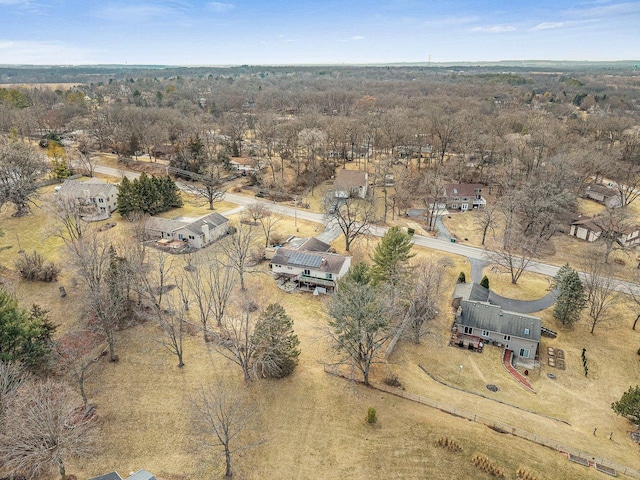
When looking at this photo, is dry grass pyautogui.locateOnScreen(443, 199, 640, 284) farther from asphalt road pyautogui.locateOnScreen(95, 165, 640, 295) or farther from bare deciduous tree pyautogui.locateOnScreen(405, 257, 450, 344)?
bare deciduous tree pyautogui.locateOnScreen(405, 257, 450, 344)

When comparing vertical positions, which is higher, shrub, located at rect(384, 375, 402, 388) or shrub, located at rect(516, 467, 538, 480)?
shrub, located at rect(516, 467, 538, 480)

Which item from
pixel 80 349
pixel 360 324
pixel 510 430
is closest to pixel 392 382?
pixel 360 324

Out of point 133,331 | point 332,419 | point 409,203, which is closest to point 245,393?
point 332,419

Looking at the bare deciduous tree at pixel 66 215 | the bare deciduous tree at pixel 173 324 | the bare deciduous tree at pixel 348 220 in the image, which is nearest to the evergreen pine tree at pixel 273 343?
the bare deciduous tree at pixel 173 324

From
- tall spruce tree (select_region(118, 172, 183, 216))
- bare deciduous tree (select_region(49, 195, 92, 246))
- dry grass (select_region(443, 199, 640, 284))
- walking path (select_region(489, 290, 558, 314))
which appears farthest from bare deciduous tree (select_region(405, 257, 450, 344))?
tall spruce tree (select_region(118, 172, 183, 216))

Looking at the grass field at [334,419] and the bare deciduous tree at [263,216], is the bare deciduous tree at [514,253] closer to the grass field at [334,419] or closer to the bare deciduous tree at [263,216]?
the grass field at [334,419]

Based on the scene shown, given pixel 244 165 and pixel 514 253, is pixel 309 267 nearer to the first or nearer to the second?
pixel 514 253
